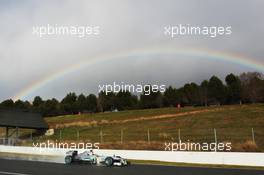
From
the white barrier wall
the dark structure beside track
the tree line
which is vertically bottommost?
the white barrier wall

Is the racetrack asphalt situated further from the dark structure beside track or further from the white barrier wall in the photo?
the dark structure beside track

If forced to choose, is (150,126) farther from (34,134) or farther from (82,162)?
(82,162)

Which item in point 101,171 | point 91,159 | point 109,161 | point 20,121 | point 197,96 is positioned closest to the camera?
point 101,171

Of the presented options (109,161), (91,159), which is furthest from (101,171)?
(91,159)

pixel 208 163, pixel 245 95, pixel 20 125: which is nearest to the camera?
pixel 208 163

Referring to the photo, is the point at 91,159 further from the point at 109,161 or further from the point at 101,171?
the point at 101,171

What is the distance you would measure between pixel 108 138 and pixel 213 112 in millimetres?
30168

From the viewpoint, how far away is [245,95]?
117000mm

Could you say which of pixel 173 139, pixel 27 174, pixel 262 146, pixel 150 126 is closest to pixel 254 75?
pixel 150 126

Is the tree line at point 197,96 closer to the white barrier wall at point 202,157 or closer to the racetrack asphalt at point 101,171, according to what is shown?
the white barrier wall at point 202,157

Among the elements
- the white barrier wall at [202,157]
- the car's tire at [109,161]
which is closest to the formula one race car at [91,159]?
the car's tire at [109,161]

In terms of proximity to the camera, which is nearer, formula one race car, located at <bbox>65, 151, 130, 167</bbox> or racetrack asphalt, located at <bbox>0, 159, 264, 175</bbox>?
racetrack asphalt, located at <bbox>0, 159, 264, 175</bbox>

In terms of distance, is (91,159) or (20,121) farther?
(20,121)

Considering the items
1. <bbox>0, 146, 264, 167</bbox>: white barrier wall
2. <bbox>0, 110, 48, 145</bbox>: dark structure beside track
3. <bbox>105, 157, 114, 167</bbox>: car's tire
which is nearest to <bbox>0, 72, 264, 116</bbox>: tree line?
<bbox>0, 110, 48, 145</bbox>: dark structure beside track
